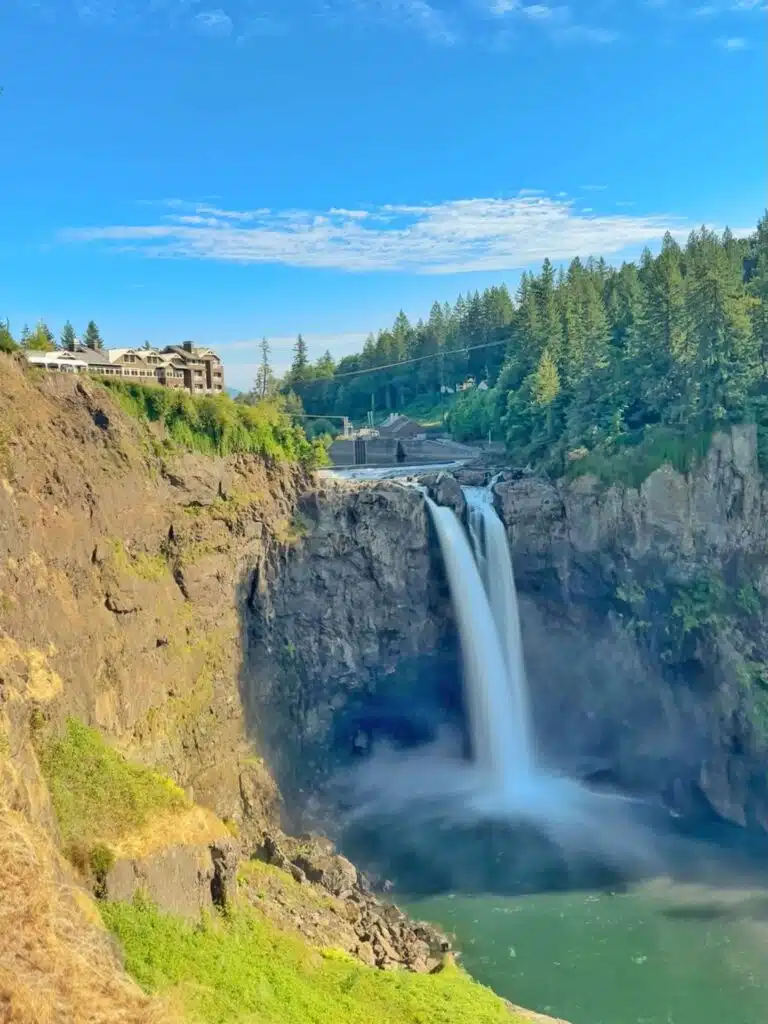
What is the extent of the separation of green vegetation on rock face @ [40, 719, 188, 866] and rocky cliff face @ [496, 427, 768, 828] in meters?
22.0

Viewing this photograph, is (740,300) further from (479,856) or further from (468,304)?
(468,304)

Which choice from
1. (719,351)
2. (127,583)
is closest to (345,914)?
(127,583)

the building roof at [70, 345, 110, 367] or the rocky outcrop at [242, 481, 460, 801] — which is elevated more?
the building roof at [70, 345, 110, 367]

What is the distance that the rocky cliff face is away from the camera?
3275 centimetres

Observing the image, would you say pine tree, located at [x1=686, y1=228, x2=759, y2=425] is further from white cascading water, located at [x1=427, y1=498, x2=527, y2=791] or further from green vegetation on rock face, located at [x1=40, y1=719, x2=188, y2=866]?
green vegetation on rock face, located at [x1=40, y1=719, x2=188, y2=866]

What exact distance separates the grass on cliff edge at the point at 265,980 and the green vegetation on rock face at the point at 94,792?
1.60m

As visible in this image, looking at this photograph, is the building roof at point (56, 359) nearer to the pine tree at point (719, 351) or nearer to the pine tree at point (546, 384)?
the pine tree at point (546, 384)

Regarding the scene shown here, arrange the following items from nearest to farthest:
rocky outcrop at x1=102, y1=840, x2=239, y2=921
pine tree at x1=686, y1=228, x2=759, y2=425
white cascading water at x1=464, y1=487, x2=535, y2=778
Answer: rocky outcrop at x1=102, y1=840, x2=239, y2=921, pine tree at x1=686, y1=228, x2=759, y2=425, white cascading water at x1=464, y1=487, x2=535, y2=778

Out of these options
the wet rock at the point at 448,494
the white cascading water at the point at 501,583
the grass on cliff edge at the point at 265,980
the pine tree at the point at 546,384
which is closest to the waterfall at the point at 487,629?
the white cascading water at the point at 501,583

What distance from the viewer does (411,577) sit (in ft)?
126

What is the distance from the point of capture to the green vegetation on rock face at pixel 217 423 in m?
30.8

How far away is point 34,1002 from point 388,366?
68206mm

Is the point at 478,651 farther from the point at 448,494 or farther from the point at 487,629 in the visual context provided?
the point at 448,494

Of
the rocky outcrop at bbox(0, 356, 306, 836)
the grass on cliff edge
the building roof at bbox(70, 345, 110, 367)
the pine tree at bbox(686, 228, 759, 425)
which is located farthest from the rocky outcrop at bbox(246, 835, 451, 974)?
the pine tree at bbox(686, 228, 759, 425)
